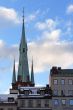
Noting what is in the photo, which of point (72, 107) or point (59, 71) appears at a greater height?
point (59, 71)

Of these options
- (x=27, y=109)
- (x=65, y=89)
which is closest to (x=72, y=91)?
(x=65, y=89)

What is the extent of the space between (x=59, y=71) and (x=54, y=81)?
14.0 feet

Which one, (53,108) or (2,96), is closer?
(53,108)

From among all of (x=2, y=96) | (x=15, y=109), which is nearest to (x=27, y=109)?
(x=15, y=109)

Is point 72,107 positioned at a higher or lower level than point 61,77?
lower

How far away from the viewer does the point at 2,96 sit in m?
169

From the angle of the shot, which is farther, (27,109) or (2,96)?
(2,96)

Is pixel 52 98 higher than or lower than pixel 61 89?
lower

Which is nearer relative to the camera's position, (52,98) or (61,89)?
(52,98)

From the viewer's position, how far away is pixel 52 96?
16000 cm

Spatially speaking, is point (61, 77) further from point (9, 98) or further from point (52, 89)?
point (9, 98)

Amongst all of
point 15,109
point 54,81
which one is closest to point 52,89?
point 54,81

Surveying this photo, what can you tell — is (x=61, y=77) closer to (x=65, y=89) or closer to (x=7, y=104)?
(x=65, y=89)

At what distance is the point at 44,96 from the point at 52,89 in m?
3.90
